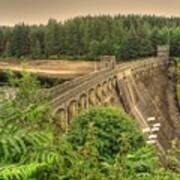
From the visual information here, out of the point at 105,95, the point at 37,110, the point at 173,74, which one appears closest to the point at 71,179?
the point at 37,110

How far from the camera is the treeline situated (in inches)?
3642

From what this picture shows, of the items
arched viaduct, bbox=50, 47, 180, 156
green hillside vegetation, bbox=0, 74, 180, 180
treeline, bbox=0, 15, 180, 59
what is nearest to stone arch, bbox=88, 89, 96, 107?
arched viaduct, bbox=50, 47, 180, 156

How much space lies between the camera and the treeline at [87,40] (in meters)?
92.5

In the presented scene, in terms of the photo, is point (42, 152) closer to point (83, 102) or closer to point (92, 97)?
point (83, 102)

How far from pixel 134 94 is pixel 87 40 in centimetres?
4334

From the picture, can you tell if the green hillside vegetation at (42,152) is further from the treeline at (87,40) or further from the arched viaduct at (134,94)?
the treeline at (87,40)

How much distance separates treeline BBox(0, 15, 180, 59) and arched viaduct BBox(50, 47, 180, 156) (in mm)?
10072

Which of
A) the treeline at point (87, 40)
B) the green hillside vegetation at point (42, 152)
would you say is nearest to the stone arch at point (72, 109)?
the green hillside vegetation at point (42, 152)

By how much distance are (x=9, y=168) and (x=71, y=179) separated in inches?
33.5

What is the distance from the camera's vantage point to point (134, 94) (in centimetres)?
6112

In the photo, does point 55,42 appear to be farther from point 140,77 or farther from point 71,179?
point 71,179

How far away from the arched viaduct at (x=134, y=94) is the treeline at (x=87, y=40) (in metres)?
10.1

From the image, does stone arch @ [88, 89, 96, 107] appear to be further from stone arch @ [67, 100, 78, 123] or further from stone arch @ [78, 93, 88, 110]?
stone arch @ [67, 100, 78, 123]

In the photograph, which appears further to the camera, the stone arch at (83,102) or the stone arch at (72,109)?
the stone arch at (83,102)
